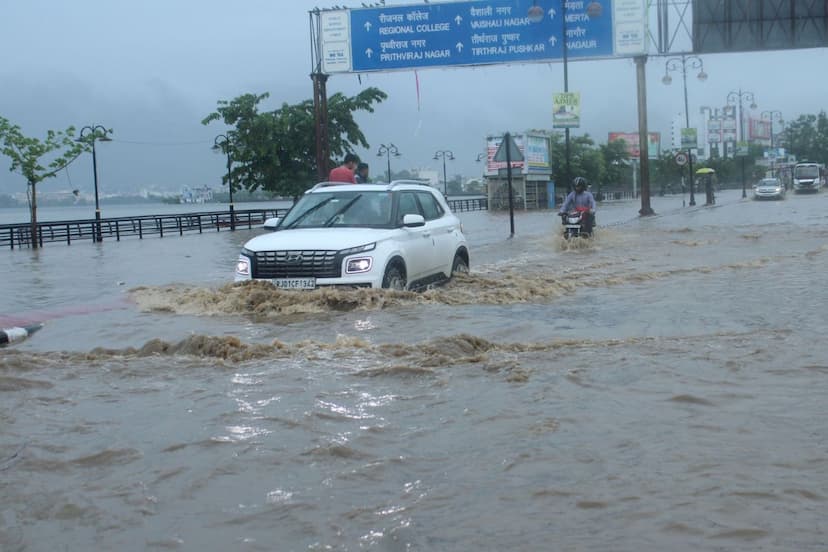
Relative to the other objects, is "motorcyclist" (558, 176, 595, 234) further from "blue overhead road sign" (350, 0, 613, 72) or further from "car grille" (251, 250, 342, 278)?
"car grille" (251, 250, 342, 278)

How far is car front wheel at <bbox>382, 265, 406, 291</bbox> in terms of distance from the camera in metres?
10.5

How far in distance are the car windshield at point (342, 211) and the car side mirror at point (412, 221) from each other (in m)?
0.22

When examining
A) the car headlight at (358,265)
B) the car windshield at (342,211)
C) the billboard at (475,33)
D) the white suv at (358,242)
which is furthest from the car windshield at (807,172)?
the car headlight at (358,265)

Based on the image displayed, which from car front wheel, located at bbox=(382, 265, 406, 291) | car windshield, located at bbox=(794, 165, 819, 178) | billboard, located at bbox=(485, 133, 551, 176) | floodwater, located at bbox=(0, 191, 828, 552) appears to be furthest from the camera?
billboard, located at bbox=(485, 133, 551, 176)

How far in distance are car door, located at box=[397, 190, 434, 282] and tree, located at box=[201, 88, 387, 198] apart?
32432 millimetres

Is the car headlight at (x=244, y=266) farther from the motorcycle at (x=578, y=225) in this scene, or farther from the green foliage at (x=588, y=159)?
the green foliage at (x=588, y=159)

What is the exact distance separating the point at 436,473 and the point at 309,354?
334 centimetres

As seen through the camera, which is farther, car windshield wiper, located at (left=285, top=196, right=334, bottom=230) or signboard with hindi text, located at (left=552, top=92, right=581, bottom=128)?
signboard with hindi text, located at (left=552, top=92, right=581, bottom=128)

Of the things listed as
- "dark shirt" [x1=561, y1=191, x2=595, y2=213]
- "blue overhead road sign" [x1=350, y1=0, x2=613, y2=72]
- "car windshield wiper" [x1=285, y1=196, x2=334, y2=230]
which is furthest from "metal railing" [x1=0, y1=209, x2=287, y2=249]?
"car windshield wiper" [x1=285, y1=196, x2=334, y2=230]

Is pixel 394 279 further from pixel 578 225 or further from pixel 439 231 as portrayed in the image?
pixel 578 225

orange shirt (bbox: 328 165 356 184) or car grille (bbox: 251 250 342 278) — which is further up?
orange shirt (bbox: 328 165 356 184)

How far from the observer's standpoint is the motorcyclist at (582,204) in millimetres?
20453

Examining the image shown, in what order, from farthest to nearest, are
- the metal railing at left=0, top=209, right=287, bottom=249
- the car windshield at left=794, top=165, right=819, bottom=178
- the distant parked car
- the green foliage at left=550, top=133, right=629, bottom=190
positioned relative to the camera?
the green foliage at left=550, top=133, right=629, bottom=190, the car windshield at left=794, top=165, right=819, bottom=178, the distant parked car, the metal railing at left=0, top=209, right=287, bottom=249

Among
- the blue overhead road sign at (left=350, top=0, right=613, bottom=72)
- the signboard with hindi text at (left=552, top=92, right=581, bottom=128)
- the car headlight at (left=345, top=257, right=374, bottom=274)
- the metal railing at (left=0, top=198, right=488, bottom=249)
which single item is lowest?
the car headlight at (left=345, top=257, right=374, bottom=274)
